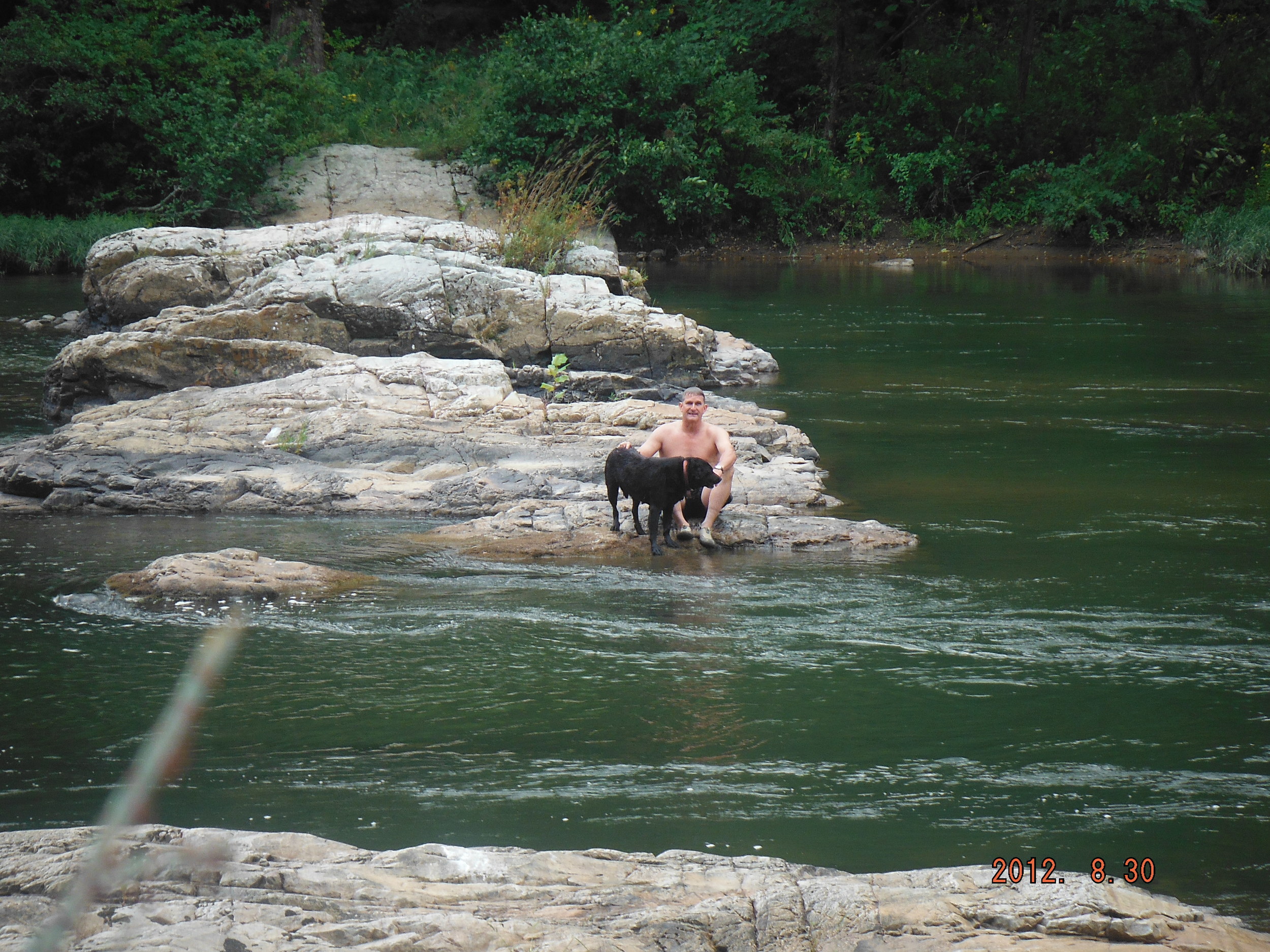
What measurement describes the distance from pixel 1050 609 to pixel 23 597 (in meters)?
5.75

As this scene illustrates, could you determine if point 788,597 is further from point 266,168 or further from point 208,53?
point 208,53

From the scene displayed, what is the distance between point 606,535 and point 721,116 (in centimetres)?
2170

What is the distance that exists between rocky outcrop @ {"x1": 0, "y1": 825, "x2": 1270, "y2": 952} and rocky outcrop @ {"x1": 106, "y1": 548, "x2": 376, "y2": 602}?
3.17 meters

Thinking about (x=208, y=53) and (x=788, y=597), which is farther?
(x=208, y=53)

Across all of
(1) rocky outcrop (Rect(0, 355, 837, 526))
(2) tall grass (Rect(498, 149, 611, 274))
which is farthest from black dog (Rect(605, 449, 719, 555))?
(2) tall grass (Rect(498, 149, 611, 274))

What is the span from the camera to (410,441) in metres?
9.59

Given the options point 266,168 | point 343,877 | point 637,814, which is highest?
point 266,168

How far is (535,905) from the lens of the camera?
3.18 m

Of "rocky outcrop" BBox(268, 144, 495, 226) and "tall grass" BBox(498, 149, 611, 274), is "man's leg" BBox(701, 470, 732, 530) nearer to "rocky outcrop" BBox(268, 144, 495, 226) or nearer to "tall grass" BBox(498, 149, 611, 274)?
"tall grass" BBox(498, 149, 611, 274)

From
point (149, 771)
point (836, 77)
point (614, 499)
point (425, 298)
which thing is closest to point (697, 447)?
point (614, 499)

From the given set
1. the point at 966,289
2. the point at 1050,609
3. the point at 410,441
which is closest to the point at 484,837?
the point at 1050,609

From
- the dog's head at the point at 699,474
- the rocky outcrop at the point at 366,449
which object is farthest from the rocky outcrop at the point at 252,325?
the dog's head at the point at 699,474

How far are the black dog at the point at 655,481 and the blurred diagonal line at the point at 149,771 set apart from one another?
8.34 feet

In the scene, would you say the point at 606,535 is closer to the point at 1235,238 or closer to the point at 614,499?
the point at 614,499
